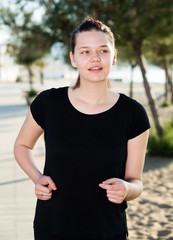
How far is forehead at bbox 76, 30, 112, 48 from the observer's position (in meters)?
1.56

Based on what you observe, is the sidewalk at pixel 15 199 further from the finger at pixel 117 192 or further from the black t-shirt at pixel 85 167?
the finger at pixel 117 192

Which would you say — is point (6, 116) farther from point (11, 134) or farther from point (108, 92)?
point (108, 92)

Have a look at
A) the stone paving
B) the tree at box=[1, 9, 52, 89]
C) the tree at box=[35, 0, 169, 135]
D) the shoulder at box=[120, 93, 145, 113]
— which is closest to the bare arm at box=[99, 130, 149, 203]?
the shoulder at box=[120, 93, 145, 113]

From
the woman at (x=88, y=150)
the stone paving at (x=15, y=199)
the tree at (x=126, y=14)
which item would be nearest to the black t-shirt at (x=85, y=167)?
the woman at (x=88, y=150)

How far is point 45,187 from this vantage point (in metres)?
1.50

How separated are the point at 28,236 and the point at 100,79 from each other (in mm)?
2344

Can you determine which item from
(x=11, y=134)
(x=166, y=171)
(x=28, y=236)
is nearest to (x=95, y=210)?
(x=28, y=236)

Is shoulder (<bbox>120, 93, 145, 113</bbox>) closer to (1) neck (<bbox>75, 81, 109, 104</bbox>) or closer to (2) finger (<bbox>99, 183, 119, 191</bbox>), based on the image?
(1) neck (<bbox>75, 81, 109, 104</bbox>)

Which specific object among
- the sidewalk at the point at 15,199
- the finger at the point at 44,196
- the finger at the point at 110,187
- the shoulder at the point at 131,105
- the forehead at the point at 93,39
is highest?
the forehead at the point at 93,39

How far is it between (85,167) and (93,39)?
535 millimetres

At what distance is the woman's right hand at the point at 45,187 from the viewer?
1.49m

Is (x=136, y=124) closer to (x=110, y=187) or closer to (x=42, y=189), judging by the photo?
(x=110, y=187)

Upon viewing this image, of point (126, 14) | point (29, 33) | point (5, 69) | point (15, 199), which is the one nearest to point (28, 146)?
point (15, 199)

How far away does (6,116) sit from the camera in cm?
1286
